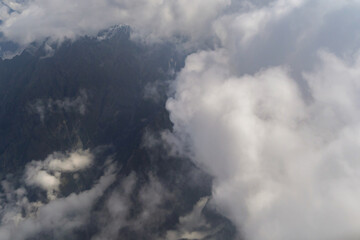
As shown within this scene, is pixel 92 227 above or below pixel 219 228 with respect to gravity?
above

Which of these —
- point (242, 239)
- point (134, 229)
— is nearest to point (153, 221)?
point (134, 229)

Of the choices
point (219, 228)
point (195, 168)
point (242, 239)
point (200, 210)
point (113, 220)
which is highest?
point (195, 168)

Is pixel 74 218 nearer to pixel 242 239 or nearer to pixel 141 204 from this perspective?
pixel 141 204

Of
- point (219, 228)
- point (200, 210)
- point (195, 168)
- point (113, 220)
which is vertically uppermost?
point (195, 168)

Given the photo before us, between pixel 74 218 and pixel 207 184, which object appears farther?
pixel 74 218

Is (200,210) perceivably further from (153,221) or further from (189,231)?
(153,221)

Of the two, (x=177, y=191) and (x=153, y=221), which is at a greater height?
(x=177, y=191)

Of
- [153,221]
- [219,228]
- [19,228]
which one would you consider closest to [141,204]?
[153,221]

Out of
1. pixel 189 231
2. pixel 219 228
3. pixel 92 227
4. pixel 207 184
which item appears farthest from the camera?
pixel 92 227

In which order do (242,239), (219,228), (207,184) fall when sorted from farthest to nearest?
(207,184)
(219,228)
(242,239)
